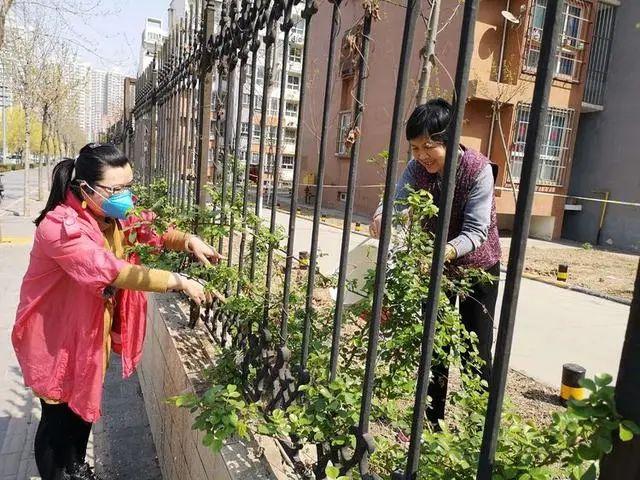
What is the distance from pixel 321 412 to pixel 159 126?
4091 millimetres

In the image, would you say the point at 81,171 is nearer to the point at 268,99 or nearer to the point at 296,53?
the point at 268,99

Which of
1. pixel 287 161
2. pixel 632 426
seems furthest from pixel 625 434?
pixel 287 161

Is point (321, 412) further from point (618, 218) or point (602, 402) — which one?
point (618, 218)

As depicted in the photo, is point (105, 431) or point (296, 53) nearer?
point (105, 431)

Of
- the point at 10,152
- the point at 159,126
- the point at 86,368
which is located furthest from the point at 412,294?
the point at 10,152

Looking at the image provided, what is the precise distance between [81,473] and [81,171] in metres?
1.51

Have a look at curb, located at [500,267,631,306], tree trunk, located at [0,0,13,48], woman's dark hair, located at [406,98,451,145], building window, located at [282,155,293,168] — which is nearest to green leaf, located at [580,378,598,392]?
woman's dark hair, located at [406,98,451,145]

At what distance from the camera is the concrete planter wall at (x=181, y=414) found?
1.68 meters

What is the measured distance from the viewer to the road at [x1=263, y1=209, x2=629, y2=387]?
4.25 m

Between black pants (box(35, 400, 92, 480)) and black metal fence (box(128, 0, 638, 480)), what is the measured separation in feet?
2.62

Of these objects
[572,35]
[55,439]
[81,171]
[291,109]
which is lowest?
[55,439]

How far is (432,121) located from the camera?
6.38 feet

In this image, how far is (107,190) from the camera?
2.27 metres

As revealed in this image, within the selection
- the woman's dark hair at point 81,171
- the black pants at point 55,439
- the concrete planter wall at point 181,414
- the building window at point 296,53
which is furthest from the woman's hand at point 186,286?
the building window at point 296,53
